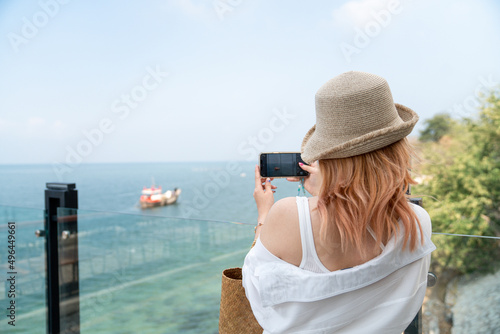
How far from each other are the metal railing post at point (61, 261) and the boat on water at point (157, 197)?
46779mm

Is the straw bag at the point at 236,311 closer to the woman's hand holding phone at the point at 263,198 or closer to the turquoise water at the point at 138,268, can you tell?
the woman's hand holding phone at the point at 263,198

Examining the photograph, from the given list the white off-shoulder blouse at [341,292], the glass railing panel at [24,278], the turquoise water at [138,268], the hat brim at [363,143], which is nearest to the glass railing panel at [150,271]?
the turquoise water at [138,268]

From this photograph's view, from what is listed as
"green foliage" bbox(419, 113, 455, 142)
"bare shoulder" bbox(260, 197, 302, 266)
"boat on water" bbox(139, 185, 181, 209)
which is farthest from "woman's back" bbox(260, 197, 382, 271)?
"boat on water" bbox(139, 185, 181, 209)

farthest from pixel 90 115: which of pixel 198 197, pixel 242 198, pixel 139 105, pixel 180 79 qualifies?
pixel 242 198

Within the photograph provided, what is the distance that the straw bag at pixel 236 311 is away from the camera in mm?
953

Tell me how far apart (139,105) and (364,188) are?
53.1m

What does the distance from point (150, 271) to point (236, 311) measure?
44.8 inches

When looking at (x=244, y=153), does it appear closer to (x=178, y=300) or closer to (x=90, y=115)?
(x=90, y=115)

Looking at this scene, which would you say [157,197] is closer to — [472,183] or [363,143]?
[472,183]

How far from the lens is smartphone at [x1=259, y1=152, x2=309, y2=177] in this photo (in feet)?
3.57

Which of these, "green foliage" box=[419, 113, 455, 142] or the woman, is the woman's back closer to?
the woman

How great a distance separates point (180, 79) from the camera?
166 ft

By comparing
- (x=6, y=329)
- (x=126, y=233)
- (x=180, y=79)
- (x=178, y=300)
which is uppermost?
(x=180, y=79)

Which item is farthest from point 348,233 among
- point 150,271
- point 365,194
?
point 150,271
